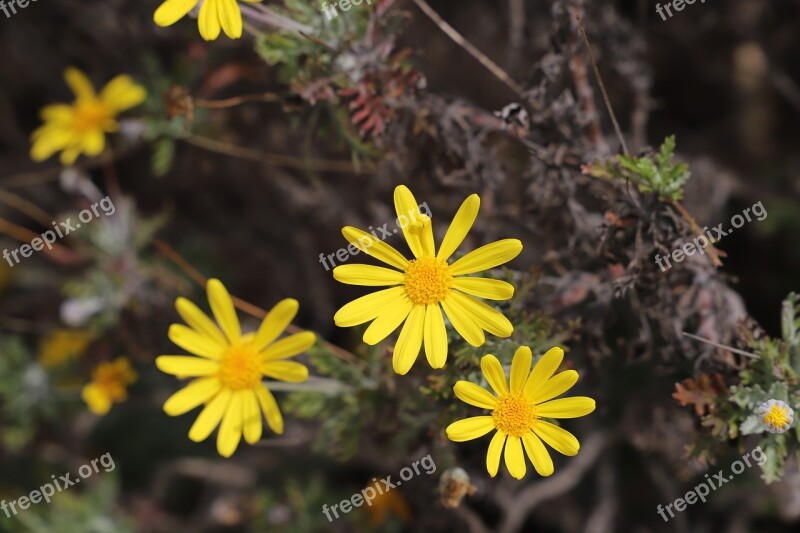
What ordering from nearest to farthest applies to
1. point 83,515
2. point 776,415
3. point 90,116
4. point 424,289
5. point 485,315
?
point 776,415, point 485,315, point 424,289, point 83,515, point 90,116

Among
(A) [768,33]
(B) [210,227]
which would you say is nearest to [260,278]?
(B) [210,227]

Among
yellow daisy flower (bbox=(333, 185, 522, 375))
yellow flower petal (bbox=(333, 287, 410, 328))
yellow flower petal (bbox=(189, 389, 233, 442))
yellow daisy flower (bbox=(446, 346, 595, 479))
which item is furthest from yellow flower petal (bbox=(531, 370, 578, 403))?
yellow flower petal (bbox=(189, 389, 233, 442))

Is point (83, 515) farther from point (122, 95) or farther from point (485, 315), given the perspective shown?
point (485, 315)

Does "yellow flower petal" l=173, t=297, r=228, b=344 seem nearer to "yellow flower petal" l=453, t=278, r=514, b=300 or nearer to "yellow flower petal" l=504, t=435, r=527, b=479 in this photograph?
"yellow flower petal" l=453, t=278, r=514, b=300

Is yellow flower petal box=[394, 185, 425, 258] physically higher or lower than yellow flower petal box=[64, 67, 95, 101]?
lower

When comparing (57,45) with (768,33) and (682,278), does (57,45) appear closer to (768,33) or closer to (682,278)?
(682,278)

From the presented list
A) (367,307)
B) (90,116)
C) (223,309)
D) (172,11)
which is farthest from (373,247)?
(90,116)
